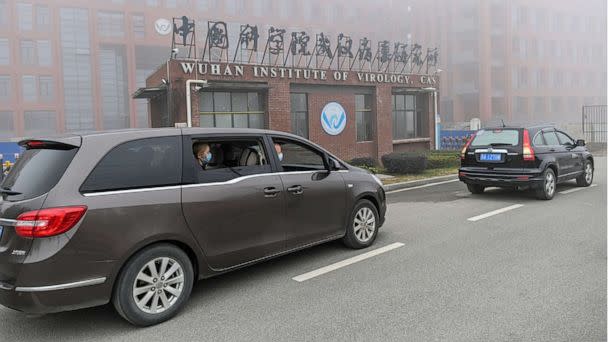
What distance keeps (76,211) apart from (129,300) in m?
0.76

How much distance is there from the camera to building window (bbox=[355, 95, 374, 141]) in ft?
61.4

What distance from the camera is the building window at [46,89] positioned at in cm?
4509

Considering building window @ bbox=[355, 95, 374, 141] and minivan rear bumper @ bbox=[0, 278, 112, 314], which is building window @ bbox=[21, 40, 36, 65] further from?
minivan rear bumper @ bbox=[0, 278, 112, 314]

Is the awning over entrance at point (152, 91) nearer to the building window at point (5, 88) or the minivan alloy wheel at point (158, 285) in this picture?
the minivan alloy wheel at point (158, 285)

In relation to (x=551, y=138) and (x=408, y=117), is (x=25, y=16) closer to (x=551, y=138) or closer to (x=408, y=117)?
(x=408, y=117)

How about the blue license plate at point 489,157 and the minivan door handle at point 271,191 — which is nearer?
the minivan door handle at point 271,191

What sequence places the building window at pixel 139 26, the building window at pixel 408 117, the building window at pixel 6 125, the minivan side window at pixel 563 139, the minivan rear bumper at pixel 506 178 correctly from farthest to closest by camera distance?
the building window at pixel 139 26, the building window at pixel 6 125, the building window at pixel 408 117, the minivan side window at pixel 563 139, the minivan rear bumper at pixel 506 178

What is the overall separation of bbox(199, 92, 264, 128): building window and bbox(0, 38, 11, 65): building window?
38480 millimetres

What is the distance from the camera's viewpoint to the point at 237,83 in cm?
1508

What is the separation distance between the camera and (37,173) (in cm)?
354

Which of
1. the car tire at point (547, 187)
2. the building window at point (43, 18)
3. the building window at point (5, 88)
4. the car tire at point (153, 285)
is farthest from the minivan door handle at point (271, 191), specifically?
the building window at point (43, 18)

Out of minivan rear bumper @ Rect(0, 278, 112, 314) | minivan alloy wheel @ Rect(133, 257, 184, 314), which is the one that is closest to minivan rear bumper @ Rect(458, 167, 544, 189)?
minivan alloy wheel @ Rect(133, 257, 184, 314)

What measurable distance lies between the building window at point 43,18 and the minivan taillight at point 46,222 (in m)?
49.2

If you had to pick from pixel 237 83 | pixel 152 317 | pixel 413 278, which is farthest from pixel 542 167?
pixel 237 83
